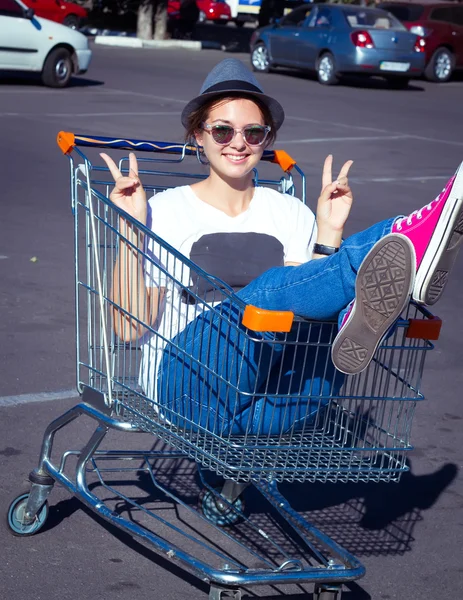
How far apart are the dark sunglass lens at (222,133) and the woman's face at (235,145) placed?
0.06 feet

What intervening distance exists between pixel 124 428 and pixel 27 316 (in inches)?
116

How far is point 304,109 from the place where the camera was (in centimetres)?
1680

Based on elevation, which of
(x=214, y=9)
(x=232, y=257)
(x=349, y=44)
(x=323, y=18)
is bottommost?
(x=214, y=9)

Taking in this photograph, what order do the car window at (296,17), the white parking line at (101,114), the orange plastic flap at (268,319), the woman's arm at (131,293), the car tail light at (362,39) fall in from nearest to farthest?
the orange plastic flap at (268,319) → the woman's arm at (131,293) → the white parking line at (101,114) → the car tail light at (362,39) → the car window at (296,17)

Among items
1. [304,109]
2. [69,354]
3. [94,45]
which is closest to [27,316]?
[69,354]

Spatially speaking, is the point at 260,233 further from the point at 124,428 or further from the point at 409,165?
the point at 409,165

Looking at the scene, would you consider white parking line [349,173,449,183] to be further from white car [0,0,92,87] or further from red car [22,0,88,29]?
red car [22,0,88,29]

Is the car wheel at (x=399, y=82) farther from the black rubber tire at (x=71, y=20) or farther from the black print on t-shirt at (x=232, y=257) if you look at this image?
the black print on t-shirt at (x=232, y=257)

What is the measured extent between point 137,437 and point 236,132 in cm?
158

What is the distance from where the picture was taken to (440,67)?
2473 centimetres

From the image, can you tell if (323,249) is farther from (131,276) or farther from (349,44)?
(349,44)

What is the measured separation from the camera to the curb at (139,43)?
1198 inches

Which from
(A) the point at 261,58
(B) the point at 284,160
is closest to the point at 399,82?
(A) the point at 261,58

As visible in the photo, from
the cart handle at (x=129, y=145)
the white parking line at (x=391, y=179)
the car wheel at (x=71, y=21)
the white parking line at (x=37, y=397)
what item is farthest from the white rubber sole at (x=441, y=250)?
the car wheel at (x=71, y=21)
